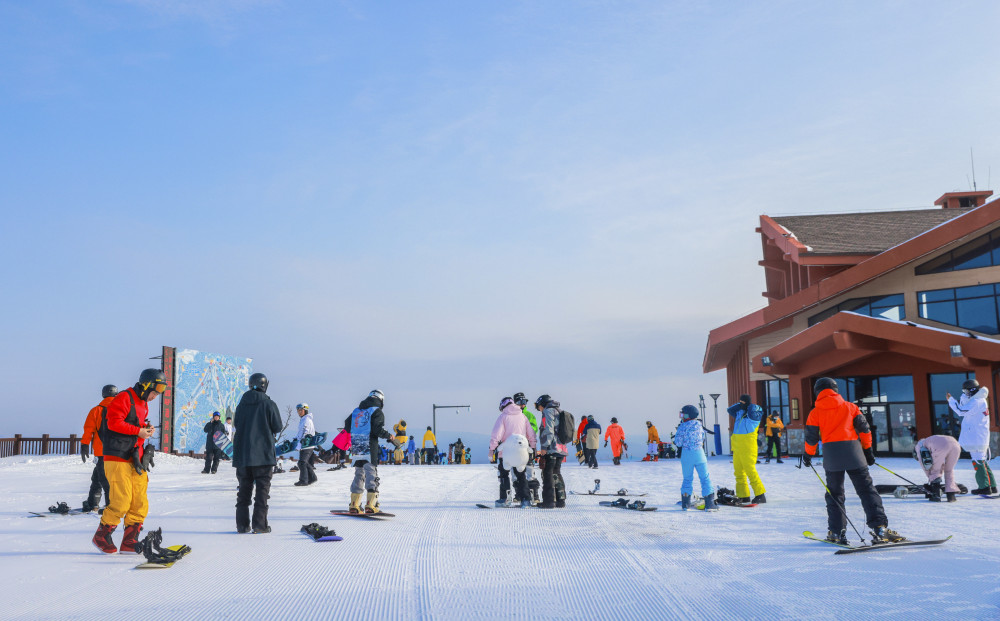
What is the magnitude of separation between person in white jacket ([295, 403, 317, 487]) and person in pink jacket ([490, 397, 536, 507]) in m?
5.23

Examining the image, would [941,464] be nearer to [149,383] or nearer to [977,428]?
[977,428]

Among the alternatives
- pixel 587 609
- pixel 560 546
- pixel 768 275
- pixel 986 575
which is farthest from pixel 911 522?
pixel 768 275

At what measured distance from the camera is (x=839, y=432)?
6852 millimetres

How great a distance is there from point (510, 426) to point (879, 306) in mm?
22325

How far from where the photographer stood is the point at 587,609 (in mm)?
4469

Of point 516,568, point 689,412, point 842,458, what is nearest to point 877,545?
point 842,458

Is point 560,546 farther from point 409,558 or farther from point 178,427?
point 178,427

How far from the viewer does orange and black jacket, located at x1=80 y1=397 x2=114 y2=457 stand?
22.6 feet

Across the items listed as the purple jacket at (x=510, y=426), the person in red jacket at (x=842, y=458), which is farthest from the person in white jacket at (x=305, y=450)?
the person in red jacket at (x=842, y=458)

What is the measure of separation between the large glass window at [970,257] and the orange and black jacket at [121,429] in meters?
26.9

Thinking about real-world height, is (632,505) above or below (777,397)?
below

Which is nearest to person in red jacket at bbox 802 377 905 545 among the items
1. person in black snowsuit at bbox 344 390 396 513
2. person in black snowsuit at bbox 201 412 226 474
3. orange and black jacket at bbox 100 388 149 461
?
person in black snowsuit at bbox 344 390 396 513

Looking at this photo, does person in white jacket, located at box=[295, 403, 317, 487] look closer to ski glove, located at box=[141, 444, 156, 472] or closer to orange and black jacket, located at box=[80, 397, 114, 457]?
orange and black jacket, located at box=[80, 397, 114, 457]

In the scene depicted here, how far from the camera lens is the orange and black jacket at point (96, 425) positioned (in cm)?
689
